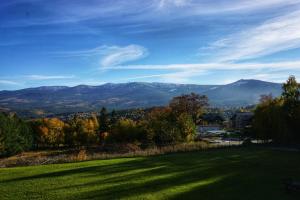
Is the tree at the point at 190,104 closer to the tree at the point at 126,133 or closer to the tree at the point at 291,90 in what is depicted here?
the tree at the point at 126,133

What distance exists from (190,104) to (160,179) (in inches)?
2803

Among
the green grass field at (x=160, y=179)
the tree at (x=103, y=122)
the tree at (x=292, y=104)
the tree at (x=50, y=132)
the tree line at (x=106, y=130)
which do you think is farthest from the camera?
Answer: the tree at (x=103, y=122)

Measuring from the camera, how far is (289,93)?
54.6m

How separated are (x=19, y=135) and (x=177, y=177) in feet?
202

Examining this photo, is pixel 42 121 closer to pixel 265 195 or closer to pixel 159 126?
pixel 159 126

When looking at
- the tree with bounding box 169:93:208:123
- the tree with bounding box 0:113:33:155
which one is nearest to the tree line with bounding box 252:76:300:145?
the tree with bounding box 169:93:208:123

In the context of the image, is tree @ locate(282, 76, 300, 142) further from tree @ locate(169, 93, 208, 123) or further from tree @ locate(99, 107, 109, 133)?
tree @ locate(99, 107, 109, 133)

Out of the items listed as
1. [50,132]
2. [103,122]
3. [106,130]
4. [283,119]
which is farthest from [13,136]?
[283,119]

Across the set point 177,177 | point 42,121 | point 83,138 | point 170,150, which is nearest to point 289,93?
point 170,150

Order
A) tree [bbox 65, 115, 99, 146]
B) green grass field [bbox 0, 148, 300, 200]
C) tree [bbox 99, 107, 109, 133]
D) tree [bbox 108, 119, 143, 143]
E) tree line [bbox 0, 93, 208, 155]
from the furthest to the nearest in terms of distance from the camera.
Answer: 1. tree [bbox 99, 107, 109, 133]
2. tree [bbox 65, 115, 99, 146]
3. tree [bbox 108, 119, 143, 143]
4. tree line [bbox 0, 93, 208, 155]
5. green grass field [bbox 0, 148, 300, 200]

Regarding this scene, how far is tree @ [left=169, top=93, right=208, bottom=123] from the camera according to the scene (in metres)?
95.3

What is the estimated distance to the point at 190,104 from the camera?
98.0 meters

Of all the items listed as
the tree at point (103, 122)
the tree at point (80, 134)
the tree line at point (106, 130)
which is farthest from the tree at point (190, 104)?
the tree at point (80, 134)

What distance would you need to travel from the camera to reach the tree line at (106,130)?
65.1 metres
